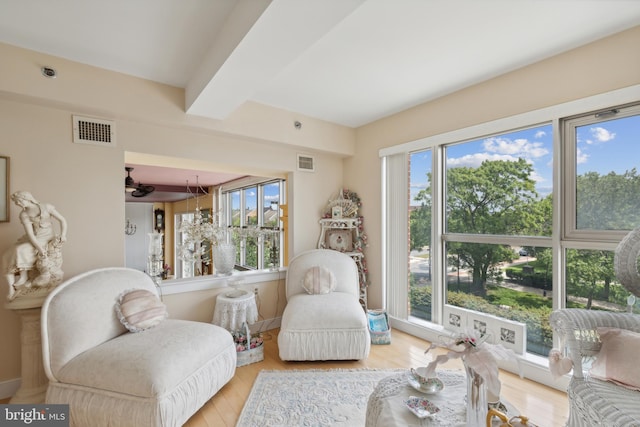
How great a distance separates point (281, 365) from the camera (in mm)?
2500

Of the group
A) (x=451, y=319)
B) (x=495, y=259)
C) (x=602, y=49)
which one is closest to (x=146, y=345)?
(x=451, y=319)

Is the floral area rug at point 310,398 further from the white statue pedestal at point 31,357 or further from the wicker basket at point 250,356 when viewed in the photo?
the white statue pedestal at point 31,357

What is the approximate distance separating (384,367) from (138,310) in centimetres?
201

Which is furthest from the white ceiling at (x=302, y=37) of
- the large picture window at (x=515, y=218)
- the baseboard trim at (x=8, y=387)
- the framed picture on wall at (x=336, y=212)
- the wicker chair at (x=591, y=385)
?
the baseboard trim at (x=8, y=387)

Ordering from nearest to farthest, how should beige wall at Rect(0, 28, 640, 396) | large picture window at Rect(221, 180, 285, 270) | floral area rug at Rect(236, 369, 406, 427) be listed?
1. floral area rug at Rect(236, 369, 406, 427)
2. beige wall at Rect(0, 28, 640, 396)
3. large picture window at Rect(221, 180, 285, 270)

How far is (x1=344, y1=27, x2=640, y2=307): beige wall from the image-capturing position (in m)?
1.91

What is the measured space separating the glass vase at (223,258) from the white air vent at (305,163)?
1.30 m

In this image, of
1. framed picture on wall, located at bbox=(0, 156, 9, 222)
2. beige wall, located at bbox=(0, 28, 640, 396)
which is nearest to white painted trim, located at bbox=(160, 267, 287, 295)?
beige wall, located at bbox=(0, 28, 640, 396)

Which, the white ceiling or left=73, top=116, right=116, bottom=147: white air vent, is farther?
left=73, top=116, right=116, bottom=147: white air vent

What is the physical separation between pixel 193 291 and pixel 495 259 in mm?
2934

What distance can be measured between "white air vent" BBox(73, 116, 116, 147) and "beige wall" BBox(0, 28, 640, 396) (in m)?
0.05

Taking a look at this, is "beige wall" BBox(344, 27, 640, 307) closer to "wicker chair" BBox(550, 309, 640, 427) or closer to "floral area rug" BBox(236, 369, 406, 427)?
"floral area rug" BBox(236, 369, 406, 427)

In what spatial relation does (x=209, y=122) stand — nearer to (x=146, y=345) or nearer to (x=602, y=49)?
(x=146, y=345)

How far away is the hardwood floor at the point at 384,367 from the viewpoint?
1.85 metres
